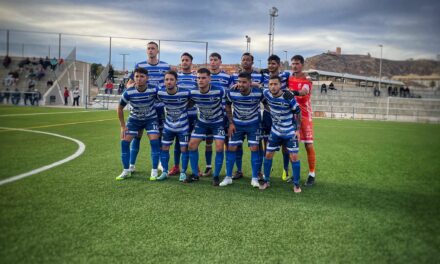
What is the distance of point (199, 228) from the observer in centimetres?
360

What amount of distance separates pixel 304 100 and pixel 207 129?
196cm

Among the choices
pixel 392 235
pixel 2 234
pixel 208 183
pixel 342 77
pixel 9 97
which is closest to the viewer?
pixel 2 234

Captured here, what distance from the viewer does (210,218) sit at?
394 centimetres

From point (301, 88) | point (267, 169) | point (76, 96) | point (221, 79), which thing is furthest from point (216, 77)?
point (76, 96)

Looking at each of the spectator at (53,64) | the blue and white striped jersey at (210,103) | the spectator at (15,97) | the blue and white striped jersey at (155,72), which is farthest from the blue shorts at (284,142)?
the spectator at (53,64)

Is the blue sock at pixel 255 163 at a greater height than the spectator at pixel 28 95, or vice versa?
the spectator at pixel 28 95

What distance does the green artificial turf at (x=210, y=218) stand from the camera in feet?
9.85

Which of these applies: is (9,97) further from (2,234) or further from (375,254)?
(375,254)

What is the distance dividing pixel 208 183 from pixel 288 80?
8.10ft

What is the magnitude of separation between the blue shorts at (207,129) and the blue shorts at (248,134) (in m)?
0.22

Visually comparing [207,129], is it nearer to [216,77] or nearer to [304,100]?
[216,77]

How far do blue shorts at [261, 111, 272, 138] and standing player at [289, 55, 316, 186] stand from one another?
63 cm

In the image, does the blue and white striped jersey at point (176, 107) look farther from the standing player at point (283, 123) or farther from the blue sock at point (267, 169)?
the blue sock at point (267, 169)

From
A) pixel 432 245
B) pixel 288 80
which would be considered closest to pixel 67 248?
pixel 432 245
